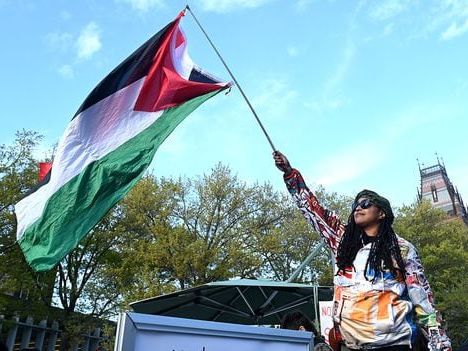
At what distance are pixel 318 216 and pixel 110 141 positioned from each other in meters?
3.52

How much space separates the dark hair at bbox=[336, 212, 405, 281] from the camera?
2.71 m

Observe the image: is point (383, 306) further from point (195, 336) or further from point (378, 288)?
point (195, 336)

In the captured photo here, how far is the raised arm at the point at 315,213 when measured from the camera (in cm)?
337

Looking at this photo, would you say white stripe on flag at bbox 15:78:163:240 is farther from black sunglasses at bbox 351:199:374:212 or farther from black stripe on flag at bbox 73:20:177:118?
black sunglasses at bbox 351:199:374:212

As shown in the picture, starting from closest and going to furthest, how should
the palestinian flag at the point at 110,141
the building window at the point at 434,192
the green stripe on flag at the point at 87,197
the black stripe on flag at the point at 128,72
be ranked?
the green stripe on flag at the point at 87,197
the palestinian flag at the point at 110,141
the black stripe on flag at the point at 128,72
the building window at the point at 434,192

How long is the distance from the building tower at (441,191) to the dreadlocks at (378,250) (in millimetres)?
95546

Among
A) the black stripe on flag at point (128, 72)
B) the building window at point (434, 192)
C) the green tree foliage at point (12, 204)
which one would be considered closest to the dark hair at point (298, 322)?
the black stripe on flag at point (128, 72)

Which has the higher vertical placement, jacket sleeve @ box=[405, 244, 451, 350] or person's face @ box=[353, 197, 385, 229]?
person's face @ box=[353, 197, 385, 229]

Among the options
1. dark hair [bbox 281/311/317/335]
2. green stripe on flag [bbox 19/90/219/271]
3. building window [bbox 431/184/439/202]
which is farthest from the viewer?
building window [bbox 431/184/439/202]

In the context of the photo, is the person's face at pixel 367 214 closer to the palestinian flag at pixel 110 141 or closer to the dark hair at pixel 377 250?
the dark hair at pixel 377 250

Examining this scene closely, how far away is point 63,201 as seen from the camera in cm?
552

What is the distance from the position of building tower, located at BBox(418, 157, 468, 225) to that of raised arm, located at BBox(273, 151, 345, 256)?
95.1 meters

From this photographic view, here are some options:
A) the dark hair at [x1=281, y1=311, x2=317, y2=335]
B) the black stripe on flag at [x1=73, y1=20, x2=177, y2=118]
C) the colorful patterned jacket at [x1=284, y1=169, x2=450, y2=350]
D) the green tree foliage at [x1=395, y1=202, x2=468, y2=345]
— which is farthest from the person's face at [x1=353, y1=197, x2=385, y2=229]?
the green tree foliage at [x1=395, y1=202, x2=468, y2=345]

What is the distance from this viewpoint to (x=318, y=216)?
3453 millimetres
